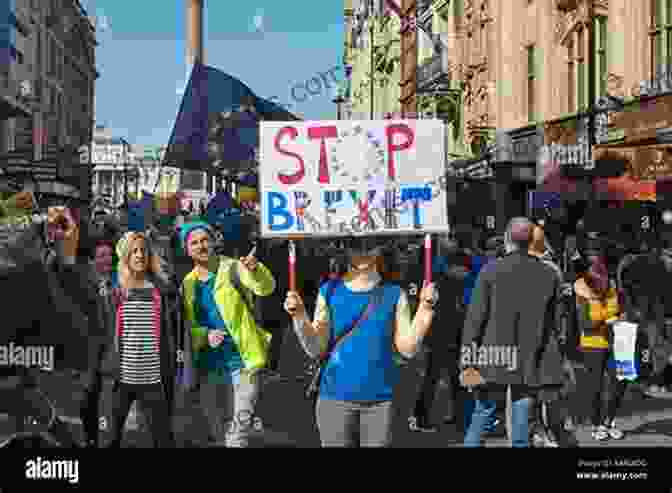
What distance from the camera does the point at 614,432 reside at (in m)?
6.18

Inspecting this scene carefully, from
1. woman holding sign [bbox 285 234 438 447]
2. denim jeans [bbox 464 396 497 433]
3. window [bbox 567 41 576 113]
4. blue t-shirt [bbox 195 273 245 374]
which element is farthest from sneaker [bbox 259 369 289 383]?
woman holding sign [bbox 285 234 438 447]

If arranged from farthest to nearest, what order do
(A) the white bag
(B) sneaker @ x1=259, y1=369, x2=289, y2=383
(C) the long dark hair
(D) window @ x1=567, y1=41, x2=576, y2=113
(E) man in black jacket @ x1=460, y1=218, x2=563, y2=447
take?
(B) sneaker @ x1=259, y1=369, x2=289, y2=383, (D) window @ x1=567, y1=41, x2=576, y2=113, (C) the long dark hair, (A) the white bag, (E) man in black jacket @ x1=460, y1=218, x2=563, y2=447

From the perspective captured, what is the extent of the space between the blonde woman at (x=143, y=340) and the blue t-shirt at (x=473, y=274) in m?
1.48

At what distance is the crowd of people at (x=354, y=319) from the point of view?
5074 mm

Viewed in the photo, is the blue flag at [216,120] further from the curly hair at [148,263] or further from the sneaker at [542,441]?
the sneaker at [542,441]

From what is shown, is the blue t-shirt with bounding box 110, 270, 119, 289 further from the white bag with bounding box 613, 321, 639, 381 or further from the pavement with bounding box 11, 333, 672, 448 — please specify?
the white bag with bounding box 613, 321, 639, 381

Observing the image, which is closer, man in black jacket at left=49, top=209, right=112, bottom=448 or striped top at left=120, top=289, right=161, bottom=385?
man in black jacket at left=49, top=209, right=112, bottom=448

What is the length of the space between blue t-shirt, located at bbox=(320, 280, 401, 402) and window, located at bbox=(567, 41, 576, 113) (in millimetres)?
1785

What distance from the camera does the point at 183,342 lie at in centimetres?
603

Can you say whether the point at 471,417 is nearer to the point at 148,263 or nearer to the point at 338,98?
the point at 338,98

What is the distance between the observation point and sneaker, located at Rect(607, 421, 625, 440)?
19.7 feet

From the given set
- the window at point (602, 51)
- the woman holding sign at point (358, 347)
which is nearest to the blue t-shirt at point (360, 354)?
the woman holding sign at point (358, 347)

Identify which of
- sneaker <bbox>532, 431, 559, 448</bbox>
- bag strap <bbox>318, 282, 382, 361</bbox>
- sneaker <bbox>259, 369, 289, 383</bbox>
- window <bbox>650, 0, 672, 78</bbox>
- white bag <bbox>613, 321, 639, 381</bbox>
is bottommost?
sneaker <bbox>259, 369, 289, 383</bbox>
